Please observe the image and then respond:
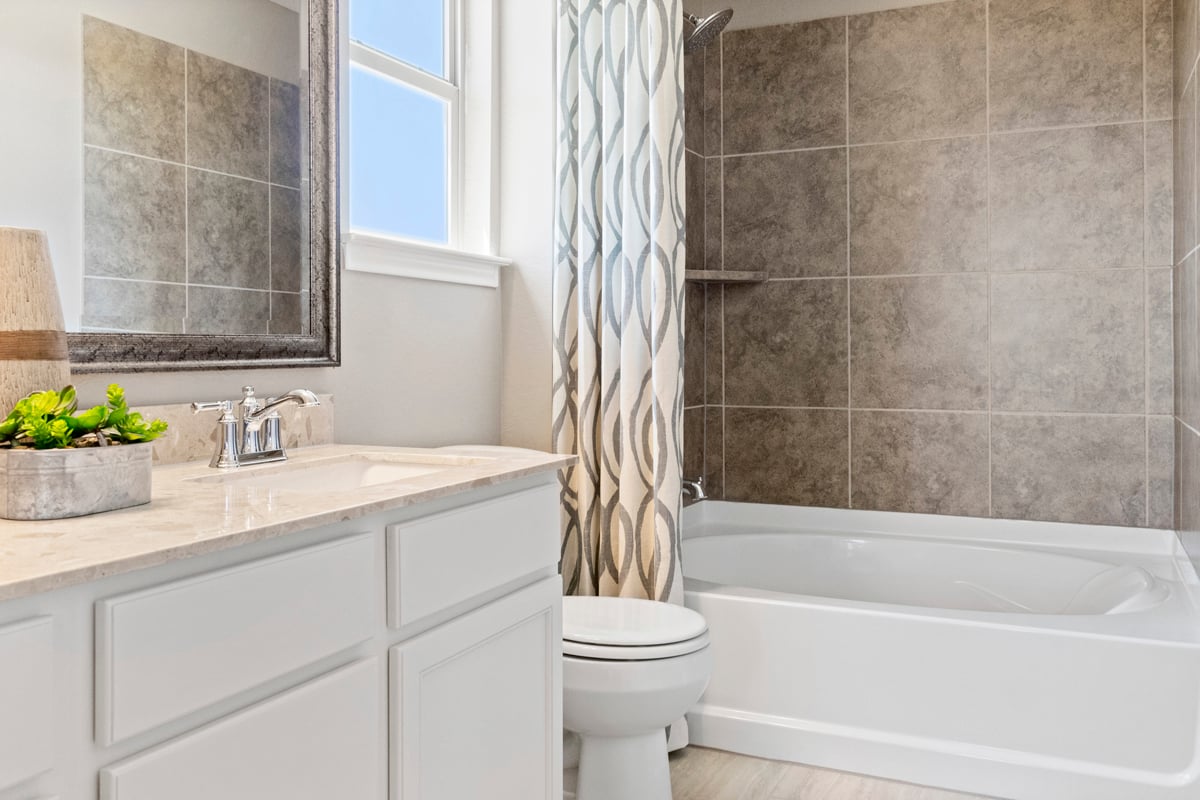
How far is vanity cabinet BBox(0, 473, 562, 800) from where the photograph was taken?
2.91ft

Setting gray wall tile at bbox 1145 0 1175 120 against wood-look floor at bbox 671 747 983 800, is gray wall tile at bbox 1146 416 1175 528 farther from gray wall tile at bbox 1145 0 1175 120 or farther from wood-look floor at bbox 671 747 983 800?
wood-look floor at bbox 671 747 983 800

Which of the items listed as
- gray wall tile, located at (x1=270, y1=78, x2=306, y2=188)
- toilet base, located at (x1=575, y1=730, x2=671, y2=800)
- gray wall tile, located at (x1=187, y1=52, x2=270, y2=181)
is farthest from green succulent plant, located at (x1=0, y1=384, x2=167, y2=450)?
toilet base, located at (x1=575, y1=730, x2=671, y2=800)

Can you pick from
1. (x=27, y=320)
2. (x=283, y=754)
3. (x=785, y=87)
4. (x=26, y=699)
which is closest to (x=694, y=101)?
(x=785, y=87)

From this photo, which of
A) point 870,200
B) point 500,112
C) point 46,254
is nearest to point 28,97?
point 46,254

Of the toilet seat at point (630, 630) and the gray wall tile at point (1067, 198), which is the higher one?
the gray wall tile at point (1067, 198)

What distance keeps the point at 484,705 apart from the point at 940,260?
7.69 feet

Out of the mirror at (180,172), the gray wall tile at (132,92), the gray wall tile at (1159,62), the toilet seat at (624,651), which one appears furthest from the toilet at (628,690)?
the gray wall tile at (1159,62)

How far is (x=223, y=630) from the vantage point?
1.03 meters

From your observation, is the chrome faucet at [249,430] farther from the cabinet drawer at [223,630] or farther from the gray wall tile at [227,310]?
the cabinet drawer at [223,630]

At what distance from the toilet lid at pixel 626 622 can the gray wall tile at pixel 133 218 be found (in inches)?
41.1

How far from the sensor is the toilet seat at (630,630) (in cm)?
199

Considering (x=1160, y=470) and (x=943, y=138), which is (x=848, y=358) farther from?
(x=1160, y=470)

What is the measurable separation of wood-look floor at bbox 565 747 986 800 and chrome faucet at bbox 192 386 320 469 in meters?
1.15

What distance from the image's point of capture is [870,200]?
3.33 meters
